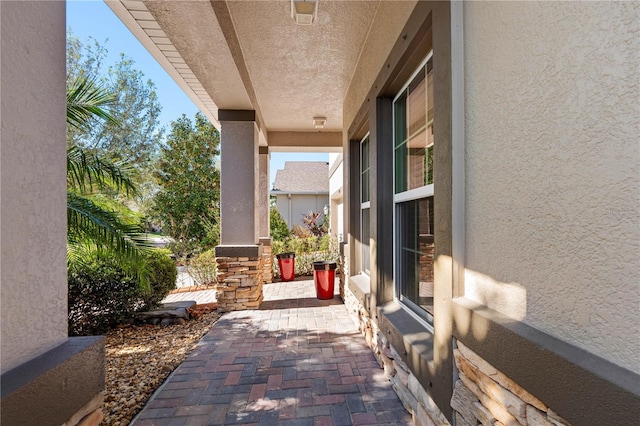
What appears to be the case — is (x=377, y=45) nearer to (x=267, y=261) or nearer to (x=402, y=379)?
(x=402, y=379)

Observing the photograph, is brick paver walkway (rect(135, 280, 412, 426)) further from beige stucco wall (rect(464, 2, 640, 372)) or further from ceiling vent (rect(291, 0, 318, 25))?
ceiling vent (rect(291, 0, 318, 25))

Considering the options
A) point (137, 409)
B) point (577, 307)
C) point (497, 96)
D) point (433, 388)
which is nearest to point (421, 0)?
point (497, 96)

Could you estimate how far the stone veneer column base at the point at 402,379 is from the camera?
2.02m

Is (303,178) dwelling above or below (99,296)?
above

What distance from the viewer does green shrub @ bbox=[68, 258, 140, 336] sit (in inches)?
165

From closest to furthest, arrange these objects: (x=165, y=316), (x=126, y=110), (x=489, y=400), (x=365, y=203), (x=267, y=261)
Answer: (x=489, y=400)
(x=365, y=203)
(x=165, y=316)
(x=267, y=261)
(x=126, y=110)

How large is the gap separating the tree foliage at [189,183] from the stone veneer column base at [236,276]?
591cm

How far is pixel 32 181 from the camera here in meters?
1.18

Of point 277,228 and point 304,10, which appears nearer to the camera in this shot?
point 304,10

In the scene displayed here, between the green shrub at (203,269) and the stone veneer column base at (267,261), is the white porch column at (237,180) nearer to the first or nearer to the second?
the stone veneer column base at (267,261)

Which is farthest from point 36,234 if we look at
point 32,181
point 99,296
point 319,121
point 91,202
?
Result: point 319,121

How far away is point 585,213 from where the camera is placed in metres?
1.05

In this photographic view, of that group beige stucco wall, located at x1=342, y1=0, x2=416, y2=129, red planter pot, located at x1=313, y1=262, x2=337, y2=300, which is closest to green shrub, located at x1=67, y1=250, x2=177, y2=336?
red planter pot, located at x1=313, y1=262, x2=337, y2=300

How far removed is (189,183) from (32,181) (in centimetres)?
1090
